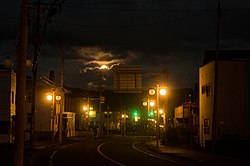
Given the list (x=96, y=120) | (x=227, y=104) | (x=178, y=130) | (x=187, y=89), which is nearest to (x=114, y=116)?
(x=96, y=120)

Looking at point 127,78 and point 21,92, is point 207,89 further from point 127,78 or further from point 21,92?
point 21,92

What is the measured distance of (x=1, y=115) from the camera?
45469mm

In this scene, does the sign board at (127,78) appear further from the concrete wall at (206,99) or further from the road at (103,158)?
the road at (103,158)

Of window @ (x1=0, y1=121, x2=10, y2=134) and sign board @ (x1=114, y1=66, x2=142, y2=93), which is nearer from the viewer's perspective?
sign board @ (x1=114, y1=66, x2=142, y2=93)

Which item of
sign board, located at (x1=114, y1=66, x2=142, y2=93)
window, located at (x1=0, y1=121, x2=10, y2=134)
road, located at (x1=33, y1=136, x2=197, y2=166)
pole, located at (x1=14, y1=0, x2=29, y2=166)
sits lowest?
road, located at (x1=33, y1=136, x2=197, y2=166)

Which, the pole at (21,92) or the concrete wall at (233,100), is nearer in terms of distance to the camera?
the pole at (21,92)

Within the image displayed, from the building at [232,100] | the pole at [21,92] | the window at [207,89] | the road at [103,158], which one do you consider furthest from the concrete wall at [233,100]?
the pole at [21,92]

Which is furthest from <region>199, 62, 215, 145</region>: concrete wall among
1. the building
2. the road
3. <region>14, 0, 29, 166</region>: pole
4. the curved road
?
<region>14, 0, 29, 166</region>: pole

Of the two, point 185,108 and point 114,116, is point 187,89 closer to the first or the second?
point 114,116

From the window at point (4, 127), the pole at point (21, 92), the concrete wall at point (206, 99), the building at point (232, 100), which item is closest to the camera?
the pole at point (21, 92)

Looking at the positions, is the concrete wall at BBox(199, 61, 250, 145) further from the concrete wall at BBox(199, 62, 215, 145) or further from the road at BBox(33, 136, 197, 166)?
the road at BBox(33, 136, 197, 166)

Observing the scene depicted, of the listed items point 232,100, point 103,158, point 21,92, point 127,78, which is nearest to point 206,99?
point 232,100

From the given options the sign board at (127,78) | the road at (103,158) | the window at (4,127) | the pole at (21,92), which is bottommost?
the road at (103,158)

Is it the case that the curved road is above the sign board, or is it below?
below
